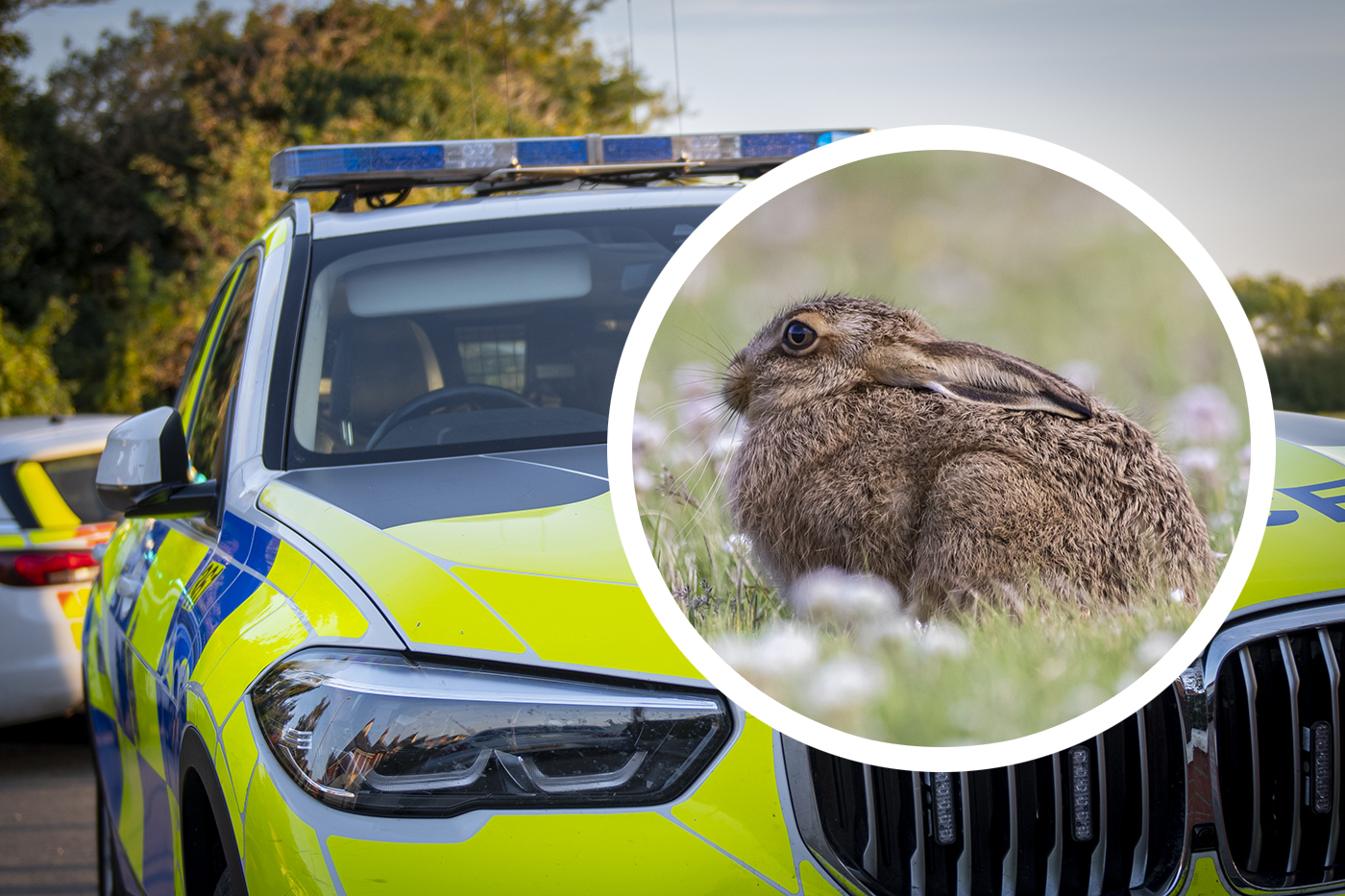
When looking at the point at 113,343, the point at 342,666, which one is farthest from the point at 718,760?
the point at 113,343

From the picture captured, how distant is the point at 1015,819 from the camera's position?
1.61m

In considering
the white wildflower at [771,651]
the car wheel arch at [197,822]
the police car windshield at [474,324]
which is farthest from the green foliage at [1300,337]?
the car wheel arch at [197,822]

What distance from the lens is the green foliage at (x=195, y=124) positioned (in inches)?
612

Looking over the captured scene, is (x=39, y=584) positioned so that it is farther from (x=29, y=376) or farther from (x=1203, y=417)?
(x=29, y=376)

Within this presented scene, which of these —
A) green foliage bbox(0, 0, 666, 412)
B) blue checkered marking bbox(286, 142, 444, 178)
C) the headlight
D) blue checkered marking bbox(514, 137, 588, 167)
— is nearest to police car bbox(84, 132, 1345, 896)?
the headlight

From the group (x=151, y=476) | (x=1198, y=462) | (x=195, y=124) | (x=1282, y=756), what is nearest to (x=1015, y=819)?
(x=1282, y=756)

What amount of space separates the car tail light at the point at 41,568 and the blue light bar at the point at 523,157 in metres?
3.17

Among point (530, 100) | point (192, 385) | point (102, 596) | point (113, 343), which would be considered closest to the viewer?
point (102, 596)

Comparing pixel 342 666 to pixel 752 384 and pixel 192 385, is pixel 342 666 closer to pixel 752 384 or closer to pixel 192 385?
pixel 752 384

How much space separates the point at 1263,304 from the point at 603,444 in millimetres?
1334

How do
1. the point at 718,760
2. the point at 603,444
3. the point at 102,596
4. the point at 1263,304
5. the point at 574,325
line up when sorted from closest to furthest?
the point at 1263,304 < the point at 718,760 < the point at 603,444 < the point at 574,325 < the point at 102,596

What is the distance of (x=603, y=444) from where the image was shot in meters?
2.35

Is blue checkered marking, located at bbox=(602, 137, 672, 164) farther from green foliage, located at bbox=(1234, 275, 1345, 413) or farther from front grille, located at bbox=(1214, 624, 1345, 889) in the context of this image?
front grille, located at bbox=(1214, 624, 1345, 889)

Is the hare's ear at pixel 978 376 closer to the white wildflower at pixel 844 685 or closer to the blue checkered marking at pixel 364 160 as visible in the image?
→ the white wildflower at pixel 844 685
